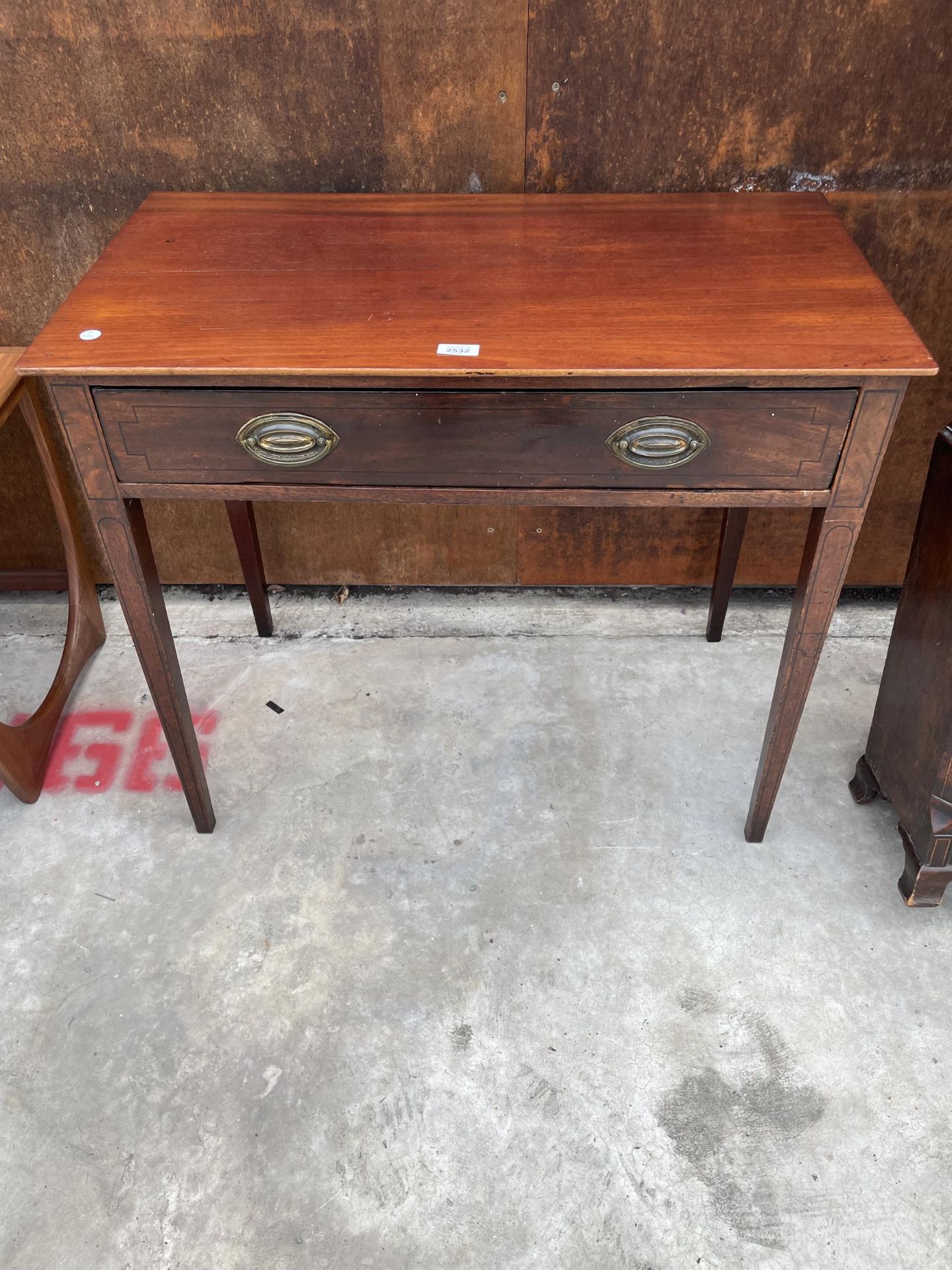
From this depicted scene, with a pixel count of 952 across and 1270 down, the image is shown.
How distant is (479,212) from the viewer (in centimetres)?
176

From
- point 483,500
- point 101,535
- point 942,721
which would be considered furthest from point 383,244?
point 942,721

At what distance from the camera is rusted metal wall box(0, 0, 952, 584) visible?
1.76m

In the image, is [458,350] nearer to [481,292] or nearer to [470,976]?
[481,292]

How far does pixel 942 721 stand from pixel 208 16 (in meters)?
1.81

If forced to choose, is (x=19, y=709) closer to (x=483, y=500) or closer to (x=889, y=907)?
(x=483, y=500)

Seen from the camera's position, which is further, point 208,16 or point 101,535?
point 208,16

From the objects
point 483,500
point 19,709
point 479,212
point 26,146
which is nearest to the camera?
point 483,500

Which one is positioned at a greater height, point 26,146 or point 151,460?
point 26,146

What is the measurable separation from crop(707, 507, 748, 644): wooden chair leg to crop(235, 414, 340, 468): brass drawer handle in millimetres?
1033

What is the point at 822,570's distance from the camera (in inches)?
60.4

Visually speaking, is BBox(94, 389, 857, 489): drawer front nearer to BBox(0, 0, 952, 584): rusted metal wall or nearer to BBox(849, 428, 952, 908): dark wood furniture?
BBox(849, 428, 952, 908): dark wood furniture

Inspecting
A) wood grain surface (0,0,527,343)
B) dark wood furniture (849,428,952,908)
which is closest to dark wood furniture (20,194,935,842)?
dark wood furniture (849,428,952,908)

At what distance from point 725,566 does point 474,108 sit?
1089 mm

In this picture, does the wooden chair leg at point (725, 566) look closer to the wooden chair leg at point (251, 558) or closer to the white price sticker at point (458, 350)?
the white price sticker at point (458, 350)
